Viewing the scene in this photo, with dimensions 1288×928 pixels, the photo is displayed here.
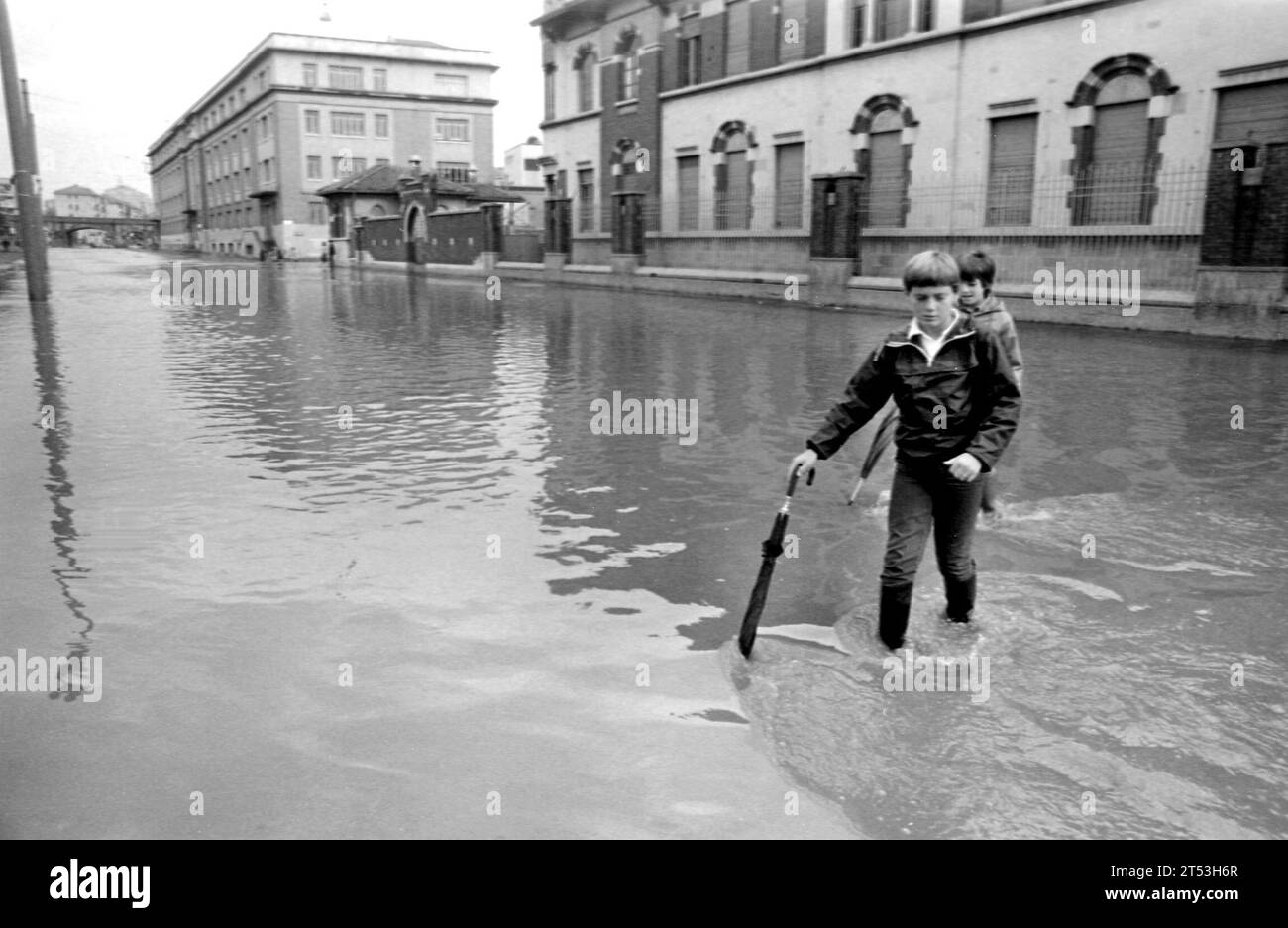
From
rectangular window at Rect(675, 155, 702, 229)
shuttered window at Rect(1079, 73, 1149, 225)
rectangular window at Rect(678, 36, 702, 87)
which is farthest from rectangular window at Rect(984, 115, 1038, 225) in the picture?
rectangular window at Rect(678, 36, 702, 87)

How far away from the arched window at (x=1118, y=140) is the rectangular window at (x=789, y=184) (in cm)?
856

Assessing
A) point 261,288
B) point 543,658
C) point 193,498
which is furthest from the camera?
point 261,288

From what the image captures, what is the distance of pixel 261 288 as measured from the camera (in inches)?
1240

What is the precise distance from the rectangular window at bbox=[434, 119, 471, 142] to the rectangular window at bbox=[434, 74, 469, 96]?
1.94m

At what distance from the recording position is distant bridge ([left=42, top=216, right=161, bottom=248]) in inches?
5030

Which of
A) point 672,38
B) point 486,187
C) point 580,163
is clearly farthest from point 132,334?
point 486,187

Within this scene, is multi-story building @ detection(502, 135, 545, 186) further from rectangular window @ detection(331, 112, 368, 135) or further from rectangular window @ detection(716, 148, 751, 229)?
rectangular window @ detection(716, 148, 751, 229)

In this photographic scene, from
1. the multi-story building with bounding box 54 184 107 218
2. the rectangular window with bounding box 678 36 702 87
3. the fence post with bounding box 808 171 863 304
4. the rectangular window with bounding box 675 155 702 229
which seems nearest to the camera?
the fence post with bounding box 808 171 863 304

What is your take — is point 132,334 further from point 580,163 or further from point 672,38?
point 580,163

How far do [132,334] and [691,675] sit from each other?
15334 millimetres

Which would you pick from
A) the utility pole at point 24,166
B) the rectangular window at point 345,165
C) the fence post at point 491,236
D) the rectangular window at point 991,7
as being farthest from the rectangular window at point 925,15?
the rectangular window at point 345,165

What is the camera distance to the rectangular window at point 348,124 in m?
68.1

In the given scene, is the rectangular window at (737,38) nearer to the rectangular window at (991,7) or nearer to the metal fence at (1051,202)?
the metal fence at (1051,202)
